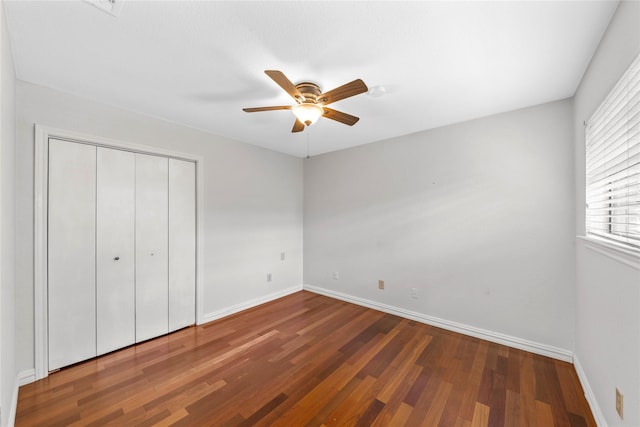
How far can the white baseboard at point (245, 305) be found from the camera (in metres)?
3.10

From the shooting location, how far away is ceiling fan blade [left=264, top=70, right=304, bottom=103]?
4.64 ft

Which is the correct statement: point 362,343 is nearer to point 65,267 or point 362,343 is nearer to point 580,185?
point 580,185

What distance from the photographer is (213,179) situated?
124 inches

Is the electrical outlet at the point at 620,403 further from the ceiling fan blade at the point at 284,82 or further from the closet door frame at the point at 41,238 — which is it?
the closet door frame at the point at 41,238

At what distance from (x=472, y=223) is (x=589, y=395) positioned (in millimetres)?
1526

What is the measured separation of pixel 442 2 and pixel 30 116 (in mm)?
3014

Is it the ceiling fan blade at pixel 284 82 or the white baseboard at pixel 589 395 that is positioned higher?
the ceiling fan blade at pixel 284 82

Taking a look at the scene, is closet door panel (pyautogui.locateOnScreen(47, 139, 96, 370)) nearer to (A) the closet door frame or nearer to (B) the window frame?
(A) the closet door frame

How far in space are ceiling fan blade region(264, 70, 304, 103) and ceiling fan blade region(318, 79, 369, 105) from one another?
6.3 inches

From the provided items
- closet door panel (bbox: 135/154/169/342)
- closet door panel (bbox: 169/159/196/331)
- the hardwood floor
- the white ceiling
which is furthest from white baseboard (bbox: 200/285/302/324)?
the white ceiling

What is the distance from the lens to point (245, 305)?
347cm

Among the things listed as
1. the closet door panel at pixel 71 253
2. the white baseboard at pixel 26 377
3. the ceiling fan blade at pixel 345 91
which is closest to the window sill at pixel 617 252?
the ceiling fan blade at pixel 345 91

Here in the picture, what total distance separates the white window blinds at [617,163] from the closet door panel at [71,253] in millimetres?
3736

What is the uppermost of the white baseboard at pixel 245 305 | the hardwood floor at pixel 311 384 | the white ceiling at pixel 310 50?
the white ceiling at pixel 310 50
